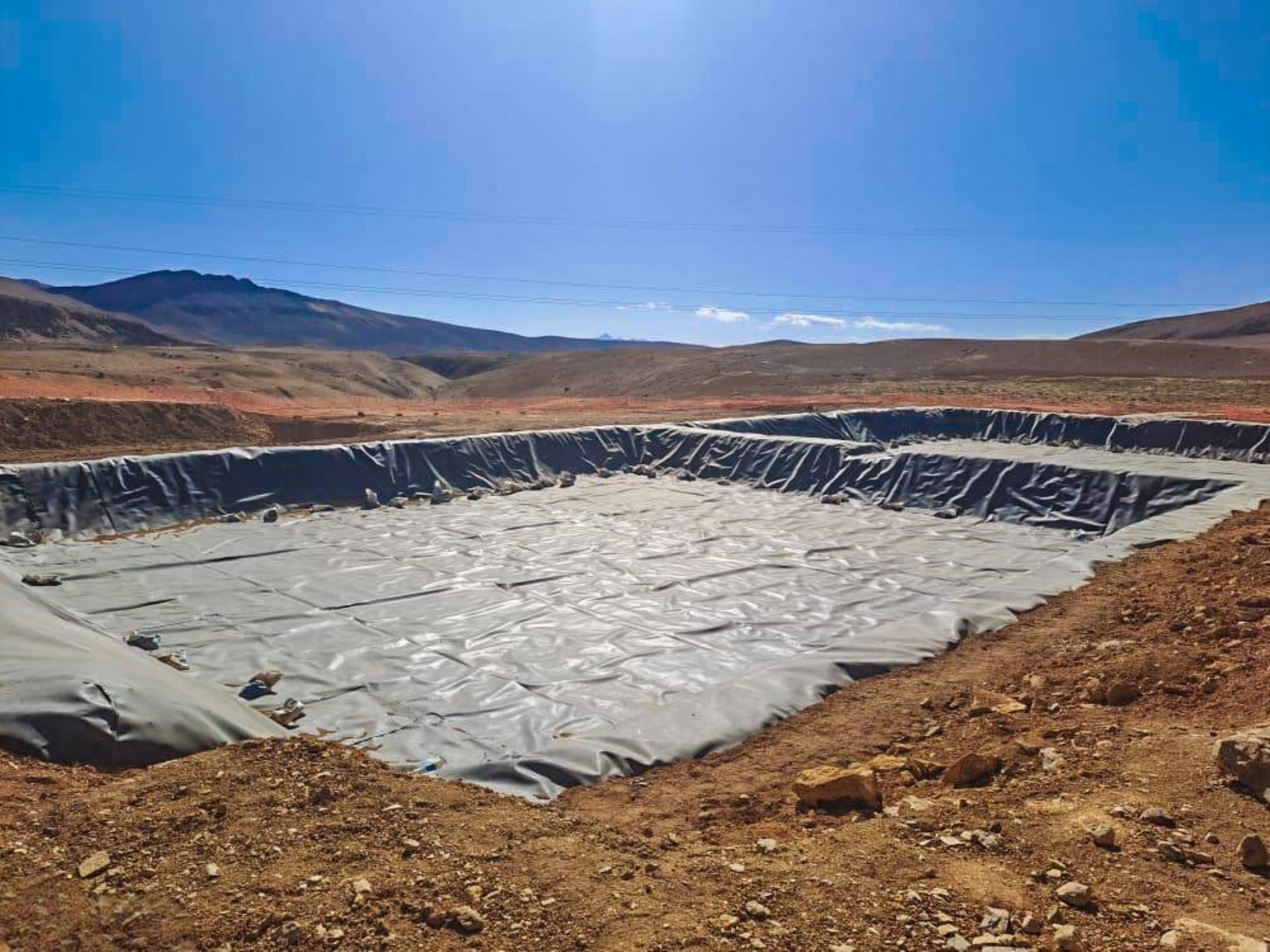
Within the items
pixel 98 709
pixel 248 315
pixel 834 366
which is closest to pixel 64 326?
pixel 248 315

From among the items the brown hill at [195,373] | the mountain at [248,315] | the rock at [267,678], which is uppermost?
the mountain at [248,315]

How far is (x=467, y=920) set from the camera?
2.10 m

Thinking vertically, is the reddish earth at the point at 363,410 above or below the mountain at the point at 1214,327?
below

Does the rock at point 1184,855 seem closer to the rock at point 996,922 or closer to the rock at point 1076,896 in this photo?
the rock at point 1076,896

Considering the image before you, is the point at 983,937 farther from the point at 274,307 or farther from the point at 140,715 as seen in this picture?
the point at 274,307

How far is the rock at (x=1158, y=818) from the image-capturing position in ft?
8.30

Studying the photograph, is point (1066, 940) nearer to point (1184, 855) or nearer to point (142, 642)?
point (1184, 855)

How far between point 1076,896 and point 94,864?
2883 mm

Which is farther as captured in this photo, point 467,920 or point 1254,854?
point 1254,854

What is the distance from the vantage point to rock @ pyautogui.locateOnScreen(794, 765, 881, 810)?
3.18 m

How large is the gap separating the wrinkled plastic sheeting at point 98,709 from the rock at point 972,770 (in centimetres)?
315

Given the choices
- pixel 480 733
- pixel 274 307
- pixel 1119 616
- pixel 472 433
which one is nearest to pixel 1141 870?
pixel 480 733

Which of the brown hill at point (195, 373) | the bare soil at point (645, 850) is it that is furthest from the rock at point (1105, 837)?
the brown hill at point (195, 373)

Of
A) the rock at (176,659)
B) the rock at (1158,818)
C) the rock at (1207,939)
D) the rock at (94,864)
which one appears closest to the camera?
the rock at (1207,939)
